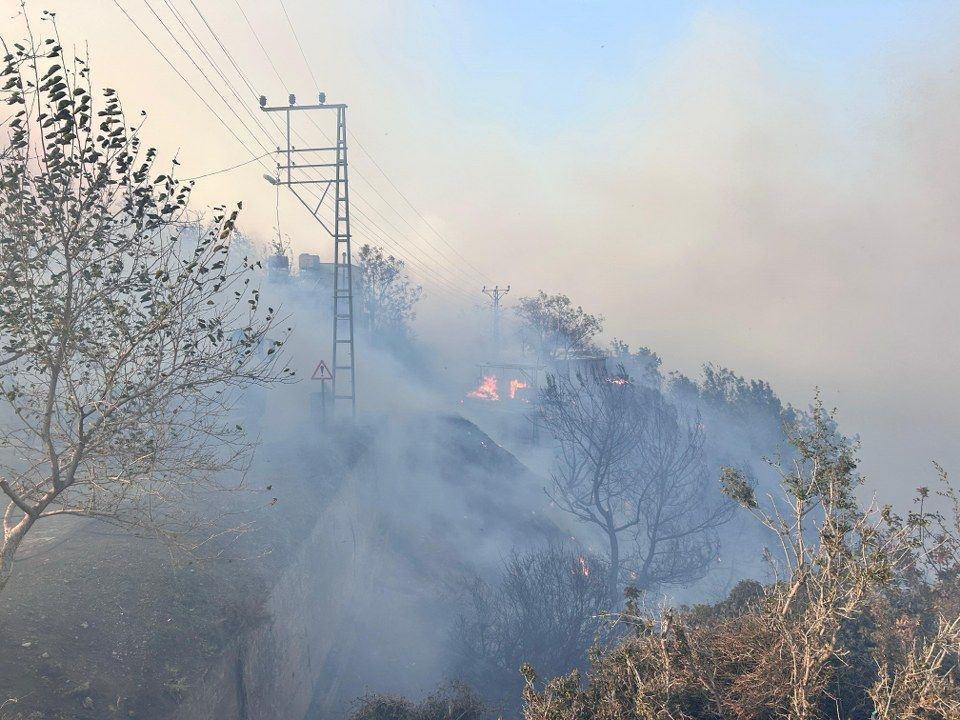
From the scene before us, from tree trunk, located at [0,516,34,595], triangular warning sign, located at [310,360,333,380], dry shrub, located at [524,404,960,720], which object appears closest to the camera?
dry shrub, located at [524,404,960,720]

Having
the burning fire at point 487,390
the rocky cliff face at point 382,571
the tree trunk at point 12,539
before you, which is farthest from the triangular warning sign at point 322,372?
the burning fire at point 487,390

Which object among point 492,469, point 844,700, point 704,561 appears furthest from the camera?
point 492,469

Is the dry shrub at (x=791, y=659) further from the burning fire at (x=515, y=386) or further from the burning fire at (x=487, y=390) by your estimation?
the burning fire at (x=515, y=386)

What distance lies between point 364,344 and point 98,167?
53.6m

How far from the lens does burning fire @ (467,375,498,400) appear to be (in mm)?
58506

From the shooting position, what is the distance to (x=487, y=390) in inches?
2328

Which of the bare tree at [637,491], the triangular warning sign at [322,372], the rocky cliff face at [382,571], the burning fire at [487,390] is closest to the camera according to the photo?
the rocky cliff face at [382,571]

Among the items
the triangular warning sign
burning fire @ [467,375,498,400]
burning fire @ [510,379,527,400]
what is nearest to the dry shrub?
the triangular warning sign

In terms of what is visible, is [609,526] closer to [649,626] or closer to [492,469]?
[492,469]

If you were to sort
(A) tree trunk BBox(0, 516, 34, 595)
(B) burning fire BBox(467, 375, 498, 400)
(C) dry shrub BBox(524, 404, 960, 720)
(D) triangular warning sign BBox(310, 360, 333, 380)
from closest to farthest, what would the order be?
(C) dry shrub BBox(524, 404, 960, 720) < (A) tree trunk BBox(0, 516, 34, 595) < (D) triangular warning sign BBox(310, 360, 333, 380) < (B) burning fire BBox(467, 375, 498, 400)

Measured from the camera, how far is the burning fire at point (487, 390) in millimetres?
58506

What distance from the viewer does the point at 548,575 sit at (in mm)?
18312

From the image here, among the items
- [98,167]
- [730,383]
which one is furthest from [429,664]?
[730,383]

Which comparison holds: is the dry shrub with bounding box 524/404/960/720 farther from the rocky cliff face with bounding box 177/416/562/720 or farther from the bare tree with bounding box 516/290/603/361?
the bare tree with bounding box 516/290/603/361
